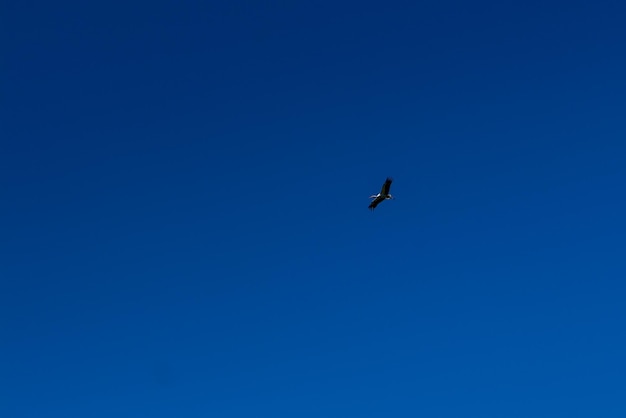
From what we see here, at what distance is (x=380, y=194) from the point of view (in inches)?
4921
